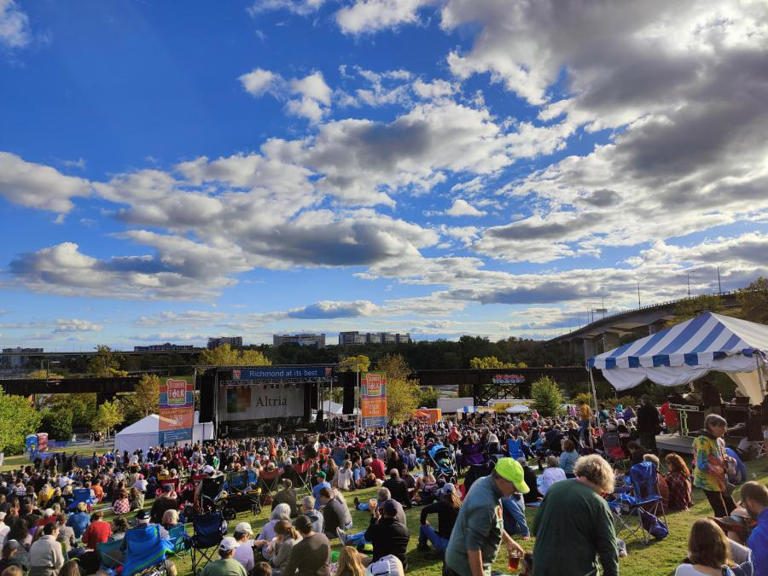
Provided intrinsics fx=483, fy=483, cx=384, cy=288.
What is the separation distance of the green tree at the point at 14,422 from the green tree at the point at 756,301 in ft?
157

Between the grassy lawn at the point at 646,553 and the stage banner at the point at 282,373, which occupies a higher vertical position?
the stage banner at the point at 282,373

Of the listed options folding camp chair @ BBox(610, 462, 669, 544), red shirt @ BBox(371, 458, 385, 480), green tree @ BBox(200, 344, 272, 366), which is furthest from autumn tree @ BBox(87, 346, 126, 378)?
folding camp chair @ BBox(610, 462, 669, 544)

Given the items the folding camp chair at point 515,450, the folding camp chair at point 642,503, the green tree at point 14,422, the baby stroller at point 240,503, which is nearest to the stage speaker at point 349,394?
the folding camp chair at point 515,450

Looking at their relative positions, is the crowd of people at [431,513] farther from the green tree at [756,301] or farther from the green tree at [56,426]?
the green tree at [56,426]

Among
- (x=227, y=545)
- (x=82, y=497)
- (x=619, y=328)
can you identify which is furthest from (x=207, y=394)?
(x=619, y=328)

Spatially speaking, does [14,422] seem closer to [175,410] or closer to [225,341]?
[175,410]

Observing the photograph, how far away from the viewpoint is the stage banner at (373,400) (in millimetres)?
24969

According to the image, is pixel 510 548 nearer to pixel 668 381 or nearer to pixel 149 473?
pixel 668 381

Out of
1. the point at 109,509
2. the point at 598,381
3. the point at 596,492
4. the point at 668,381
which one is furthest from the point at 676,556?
the point at 598,381

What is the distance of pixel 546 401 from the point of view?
122 feet

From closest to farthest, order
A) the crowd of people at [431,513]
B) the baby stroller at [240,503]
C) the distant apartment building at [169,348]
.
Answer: the crowd of people at [431,513]
the baby stroller at [240,503]
the distant apartment building at [169,348]

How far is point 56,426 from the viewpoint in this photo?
41281 millimetres

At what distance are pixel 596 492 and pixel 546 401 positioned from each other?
122 ft

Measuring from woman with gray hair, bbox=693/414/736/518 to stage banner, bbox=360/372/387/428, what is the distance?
20.1 meters
